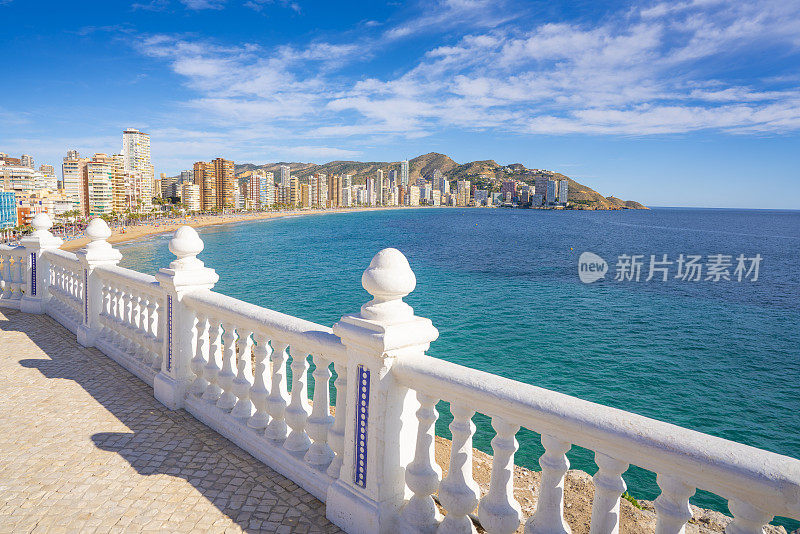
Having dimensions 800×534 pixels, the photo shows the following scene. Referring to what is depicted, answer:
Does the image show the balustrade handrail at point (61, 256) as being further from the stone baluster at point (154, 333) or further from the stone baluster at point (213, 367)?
the stone baluster at point (213, 367)

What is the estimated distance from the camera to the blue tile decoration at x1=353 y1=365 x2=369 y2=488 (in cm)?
310

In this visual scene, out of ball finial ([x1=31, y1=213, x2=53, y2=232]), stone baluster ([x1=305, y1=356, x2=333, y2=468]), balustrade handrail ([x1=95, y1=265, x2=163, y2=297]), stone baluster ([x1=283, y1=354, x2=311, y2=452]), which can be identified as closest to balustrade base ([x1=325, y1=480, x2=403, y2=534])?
stone baluster ([x1=305, y1=356, x2=333, y2=468])

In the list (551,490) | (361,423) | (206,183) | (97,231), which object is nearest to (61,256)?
(97,231)

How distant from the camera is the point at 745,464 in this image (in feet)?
5.72

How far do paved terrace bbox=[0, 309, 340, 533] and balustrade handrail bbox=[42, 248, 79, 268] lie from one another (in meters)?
2.68

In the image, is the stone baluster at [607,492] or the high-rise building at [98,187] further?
the high-rise building at [98,187]

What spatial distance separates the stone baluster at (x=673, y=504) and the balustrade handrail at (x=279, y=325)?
6.43 feet

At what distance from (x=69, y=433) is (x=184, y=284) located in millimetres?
1713

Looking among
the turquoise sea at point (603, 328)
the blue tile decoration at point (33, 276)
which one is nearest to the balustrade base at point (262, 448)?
the blue tile decoration at point (33, 276)

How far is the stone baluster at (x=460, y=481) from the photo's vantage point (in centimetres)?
270

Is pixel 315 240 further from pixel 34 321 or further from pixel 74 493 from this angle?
pixel 74 493

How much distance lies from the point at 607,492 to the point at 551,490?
11.3 inches

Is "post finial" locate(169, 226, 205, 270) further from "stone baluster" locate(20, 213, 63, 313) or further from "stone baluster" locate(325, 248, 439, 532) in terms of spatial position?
"stone baluster" locate(20, 213, 63, 313)

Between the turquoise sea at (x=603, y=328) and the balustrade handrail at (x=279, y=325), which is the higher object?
the balustrade handrail at (x=279, y=325)
